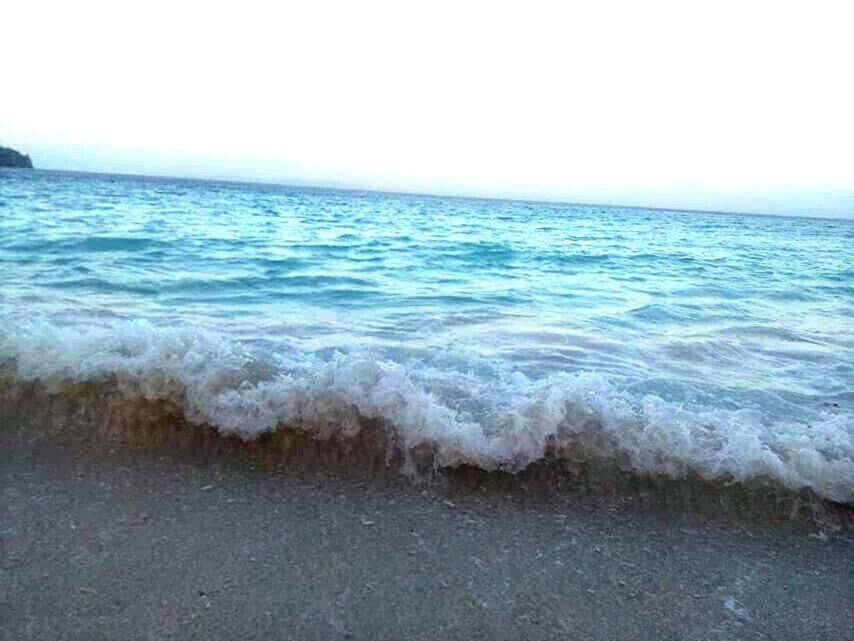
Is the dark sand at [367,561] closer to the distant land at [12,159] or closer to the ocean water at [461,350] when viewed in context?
the ocean water at [461,350]

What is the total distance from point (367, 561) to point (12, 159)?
9833 centimetres

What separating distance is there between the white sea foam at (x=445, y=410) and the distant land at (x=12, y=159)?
93256 millimetres

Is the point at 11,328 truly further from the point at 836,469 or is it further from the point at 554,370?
the point at 836,469

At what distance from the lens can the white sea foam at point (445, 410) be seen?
2.87 m

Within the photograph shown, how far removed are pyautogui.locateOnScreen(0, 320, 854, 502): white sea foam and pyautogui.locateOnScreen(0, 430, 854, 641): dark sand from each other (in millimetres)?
273

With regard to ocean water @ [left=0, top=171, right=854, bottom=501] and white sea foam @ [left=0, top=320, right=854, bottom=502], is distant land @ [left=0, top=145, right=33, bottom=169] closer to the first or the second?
ocean water @ [left=0, top=171, right=854, bottom=501]

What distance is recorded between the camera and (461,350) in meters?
4.83

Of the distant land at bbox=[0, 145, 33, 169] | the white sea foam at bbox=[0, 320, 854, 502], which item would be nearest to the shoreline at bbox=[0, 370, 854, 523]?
the white sea foam at bbox=[0, 320, 854, 502]

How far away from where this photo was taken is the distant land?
3164 inches

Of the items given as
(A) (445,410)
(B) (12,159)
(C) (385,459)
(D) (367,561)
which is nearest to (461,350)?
(A) (445,410)

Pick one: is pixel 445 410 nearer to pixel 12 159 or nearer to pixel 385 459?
pixel 385 459

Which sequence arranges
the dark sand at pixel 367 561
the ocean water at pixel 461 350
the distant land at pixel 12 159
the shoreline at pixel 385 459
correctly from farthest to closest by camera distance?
the distant land at pixel 12 159
the ocean water at pixel 461 350
the shoreline at pixel 385 459
the dark sand at pixel 367 561

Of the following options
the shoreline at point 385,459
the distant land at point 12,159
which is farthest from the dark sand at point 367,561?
the distant land at point 12,159

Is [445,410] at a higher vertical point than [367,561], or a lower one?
higher
